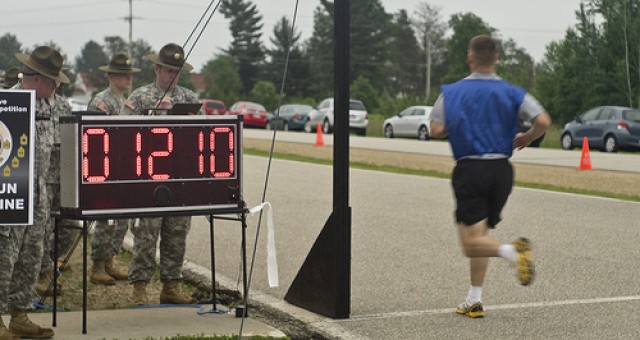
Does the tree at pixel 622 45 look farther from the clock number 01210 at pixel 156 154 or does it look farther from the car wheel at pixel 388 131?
the clock number 01210 at pixel 156 154

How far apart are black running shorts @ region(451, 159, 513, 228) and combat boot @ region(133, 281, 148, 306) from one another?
8.26 ft

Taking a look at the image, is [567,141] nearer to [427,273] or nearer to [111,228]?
[427,273]

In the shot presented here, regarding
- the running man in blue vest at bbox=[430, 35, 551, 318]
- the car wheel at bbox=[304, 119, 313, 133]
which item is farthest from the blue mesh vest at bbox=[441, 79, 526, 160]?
the car wheel at bbox=[304, 119, 313, 133]

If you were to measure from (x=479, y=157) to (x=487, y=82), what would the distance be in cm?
50

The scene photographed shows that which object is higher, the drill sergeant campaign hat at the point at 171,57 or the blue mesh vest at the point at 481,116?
the drill sergeant campaign hat at the point at 171,57

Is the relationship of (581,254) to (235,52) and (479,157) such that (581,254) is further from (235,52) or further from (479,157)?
(235,52)

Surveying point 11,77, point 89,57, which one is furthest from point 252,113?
point 89,57

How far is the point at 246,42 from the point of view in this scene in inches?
4557

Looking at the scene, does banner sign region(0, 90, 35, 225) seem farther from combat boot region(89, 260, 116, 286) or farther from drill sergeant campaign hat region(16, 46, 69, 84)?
combat boot region(89, 260, 116, 286)

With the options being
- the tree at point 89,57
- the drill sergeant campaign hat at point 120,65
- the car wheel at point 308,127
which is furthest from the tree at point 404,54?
the drill sergeant campaign hat at point 120,65

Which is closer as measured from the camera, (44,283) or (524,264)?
(524,264)

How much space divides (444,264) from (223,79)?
94.0 m

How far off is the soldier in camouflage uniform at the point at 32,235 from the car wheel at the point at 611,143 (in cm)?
2834

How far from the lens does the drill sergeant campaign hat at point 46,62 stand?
723 cm
